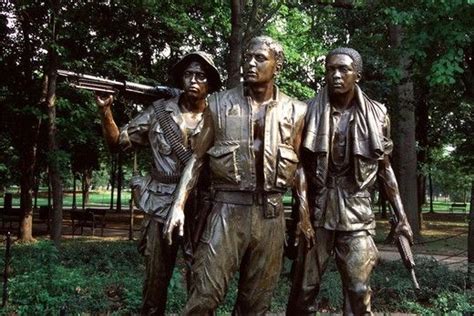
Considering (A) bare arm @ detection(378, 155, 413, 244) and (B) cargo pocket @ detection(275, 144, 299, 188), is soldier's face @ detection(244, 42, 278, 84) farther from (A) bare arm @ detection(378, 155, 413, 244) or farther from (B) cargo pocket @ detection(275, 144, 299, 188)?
(A) bare arm @ detection(378, 155, 413, 244)

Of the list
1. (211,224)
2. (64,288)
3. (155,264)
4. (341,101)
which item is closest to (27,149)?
(64,288)

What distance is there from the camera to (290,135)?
4.08 m

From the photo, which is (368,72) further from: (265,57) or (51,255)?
(265,57)

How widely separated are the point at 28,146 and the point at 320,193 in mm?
13719

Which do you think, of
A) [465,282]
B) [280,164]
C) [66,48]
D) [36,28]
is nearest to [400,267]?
[465,282]

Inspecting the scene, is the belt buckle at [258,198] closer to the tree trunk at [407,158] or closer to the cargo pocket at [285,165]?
the cargo pocket at [285,165]

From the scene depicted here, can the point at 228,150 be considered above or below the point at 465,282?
above

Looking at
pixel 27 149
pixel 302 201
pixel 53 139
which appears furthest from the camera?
pixel 27 149

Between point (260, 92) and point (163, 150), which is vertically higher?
point (260, 92)

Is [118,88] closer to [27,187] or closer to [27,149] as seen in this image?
[27,149]

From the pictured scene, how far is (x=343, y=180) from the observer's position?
14.9 feet

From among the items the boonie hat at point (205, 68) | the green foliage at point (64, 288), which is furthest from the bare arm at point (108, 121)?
the green foliage at point (64, 288)

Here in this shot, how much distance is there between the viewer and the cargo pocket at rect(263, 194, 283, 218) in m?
3.93

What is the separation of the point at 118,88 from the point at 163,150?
2.00 feet
